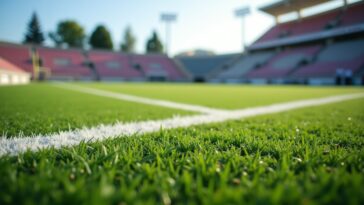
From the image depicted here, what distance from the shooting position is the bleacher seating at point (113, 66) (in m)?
35.0

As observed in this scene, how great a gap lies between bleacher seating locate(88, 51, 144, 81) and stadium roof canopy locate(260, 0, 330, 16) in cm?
2452

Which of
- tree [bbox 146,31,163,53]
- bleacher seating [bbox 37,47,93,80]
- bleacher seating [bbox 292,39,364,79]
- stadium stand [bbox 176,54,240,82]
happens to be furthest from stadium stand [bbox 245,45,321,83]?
tree [bbox 146,31,163,53]

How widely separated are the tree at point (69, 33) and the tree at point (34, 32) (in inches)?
143

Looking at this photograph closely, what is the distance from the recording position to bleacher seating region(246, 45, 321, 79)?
1058 inches

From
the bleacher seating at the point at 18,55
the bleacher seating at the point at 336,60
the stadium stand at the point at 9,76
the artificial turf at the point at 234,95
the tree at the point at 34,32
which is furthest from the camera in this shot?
the tree at the point at 34,32

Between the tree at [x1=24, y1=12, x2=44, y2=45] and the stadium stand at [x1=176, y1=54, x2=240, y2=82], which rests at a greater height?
the tree at [x1=24, y1=12, x2=44, y2=45]

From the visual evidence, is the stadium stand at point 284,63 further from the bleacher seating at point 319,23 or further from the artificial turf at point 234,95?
the artificial turf at point 234,95


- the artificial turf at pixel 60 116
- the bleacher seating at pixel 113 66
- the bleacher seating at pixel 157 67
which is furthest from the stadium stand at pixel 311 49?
the artificial turf at pixel 60 116

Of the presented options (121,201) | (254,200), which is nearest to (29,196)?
(121,201)

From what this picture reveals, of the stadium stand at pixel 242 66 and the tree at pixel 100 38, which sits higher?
the tree at pixel 100 38

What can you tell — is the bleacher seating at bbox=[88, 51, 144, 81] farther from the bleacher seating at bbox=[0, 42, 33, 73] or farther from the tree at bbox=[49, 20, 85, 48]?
the tree at bbox=[49, 20, 85, 48]

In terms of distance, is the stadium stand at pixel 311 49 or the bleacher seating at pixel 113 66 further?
the bleacher seating at pixel 113 66

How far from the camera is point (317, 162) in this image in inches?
52.0

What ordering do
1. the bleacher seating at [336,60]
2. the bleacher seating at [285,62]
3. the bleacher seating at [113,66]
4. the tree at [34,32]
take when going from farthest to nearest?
the tree at [34,32]
the bleacher seating at [113,66]
the bleacher seating at [285,62]
the bleacher seating at [336,60]
